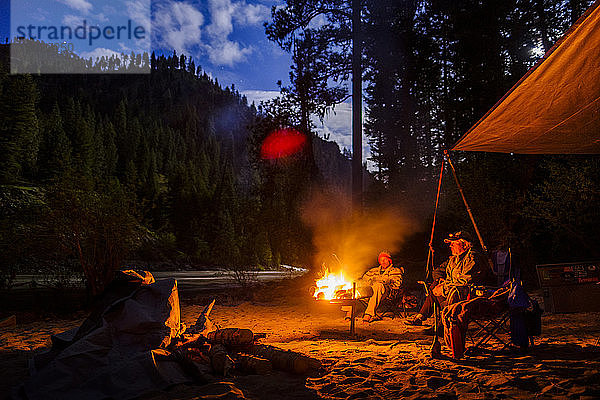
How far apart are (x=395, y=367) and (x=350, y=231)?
26.2 ft

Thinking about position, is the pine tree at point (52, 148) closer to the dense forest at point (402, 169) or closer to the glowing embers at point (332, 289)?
the dense forest at point (402, 169)

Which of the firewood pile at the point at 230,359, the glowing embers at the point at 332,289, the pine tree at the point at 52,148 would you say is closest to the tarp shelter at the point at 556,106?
the glowing embers at the point at 332,289

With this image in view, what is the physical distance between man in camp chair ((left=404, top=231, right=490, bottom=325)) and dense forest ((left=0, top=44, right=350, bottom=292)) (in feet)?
18.1

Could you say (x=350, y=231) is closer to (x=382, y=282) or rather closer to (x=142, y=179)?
(x=382, y=282)

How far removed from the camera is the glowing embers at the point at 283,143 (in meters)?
13.2

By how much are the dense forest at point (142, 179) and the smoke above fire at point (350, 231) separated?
594mm

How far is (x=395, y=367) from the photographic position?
3.79 metres

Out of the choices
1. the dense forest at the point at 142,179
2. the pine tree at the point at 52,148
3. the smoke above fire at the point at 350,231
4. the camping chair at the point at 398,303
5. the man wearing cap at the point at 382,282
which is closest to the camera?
the man wearing cap at the point at 382,282

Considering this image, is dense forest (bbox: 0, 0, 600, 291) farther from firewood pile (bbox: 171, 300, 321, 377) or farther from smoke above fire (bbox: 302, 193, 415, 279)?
firewood pile (bbox: 171, 300, 321, 377)

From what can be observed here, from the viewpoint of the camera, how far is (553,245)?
33.7 ft

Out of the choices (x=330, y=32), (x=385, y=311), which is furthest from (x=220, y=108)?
(x=385, y=311)

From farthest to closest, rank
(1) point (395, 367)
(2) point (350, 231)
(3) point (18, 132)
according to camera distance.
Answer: (3) point (18, 132)
(2) point (350, 231)
(1) point (395, 367)

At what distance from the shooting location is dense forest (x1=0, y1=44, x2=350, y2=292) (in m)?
8.02

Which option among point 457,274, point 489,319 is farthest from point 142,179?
point 489,319
